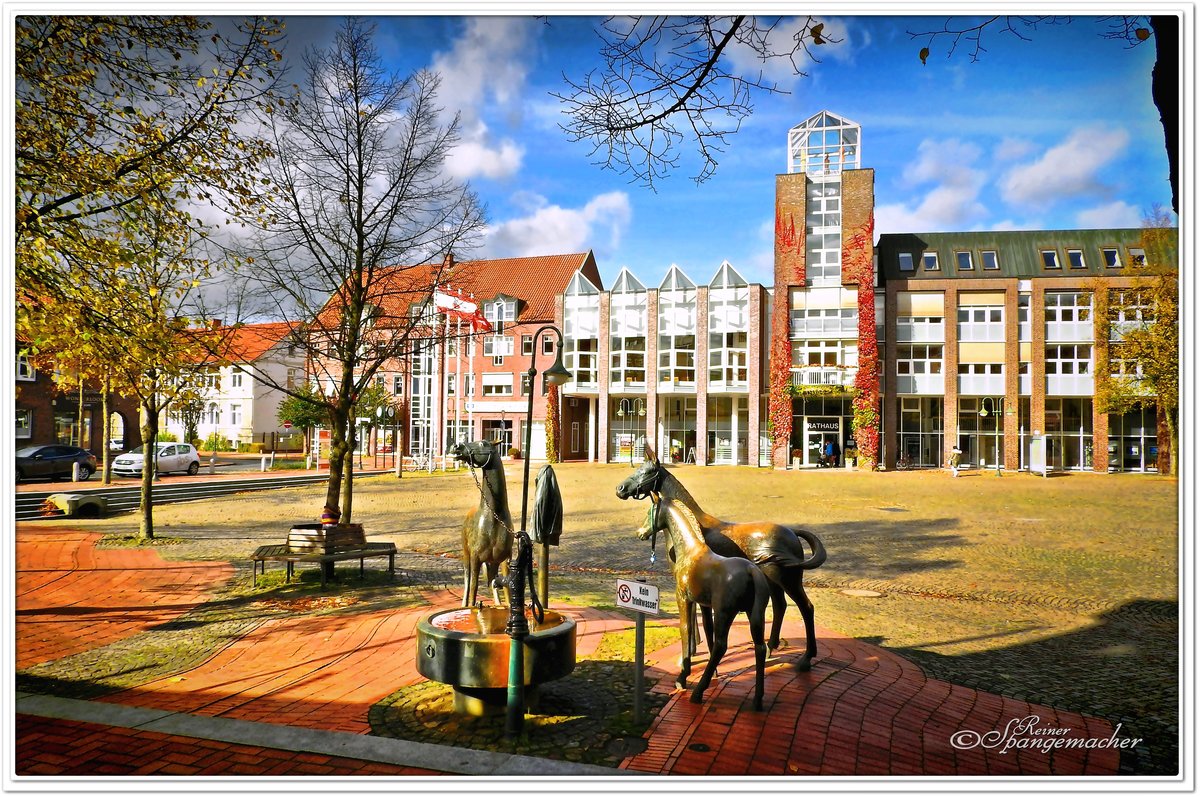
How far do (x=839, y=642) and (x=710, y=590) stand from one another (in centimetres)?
249

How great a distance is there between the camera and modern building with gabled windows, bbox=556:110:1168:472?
1375 inches

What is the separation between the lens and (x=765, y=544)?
5641mm

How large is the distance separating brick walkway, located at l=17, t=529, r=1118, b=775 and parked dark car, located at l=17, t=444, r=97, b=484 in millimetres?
19691

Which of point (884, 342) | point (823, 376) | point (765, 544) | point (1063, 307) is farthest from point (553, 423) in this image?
point (765, 544)

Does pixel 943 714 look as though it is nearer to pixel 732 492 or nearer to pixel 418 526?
pixel 418 526

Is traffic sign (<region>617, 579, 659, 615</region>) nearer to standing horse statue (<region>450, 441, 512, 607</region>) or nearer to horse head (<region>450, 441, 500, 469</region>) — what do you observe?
standing horse statue (<region>450, 441, 512, 607</region>)

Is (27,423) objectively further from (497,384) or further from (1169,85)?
(1169,85)

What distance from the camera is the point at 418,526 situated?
15.2 meters

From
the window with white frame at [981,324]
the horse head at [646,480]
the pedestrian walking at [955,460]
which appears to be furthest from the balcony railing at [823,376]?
the horse head at [646,480]

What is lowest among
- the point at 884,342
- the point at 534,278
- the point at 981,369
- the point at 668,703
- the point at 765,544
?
the point at 668,703

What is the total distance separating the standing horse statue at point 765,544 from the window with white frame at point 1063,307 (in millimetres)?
36710

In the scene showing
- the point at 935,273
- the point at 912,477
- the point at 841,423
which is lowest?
the point at 912,477

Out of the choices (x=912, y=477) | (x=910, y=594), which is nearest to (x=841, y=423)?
(x=912, y=477)
